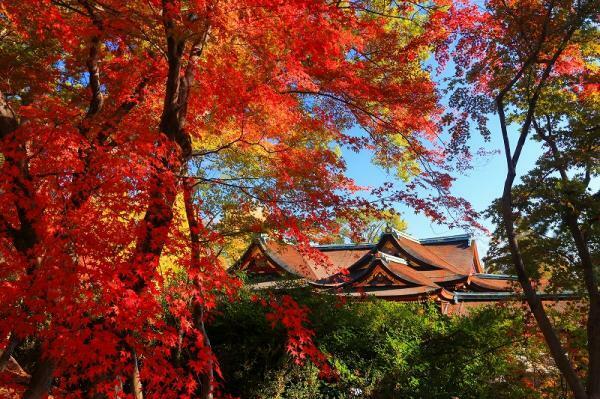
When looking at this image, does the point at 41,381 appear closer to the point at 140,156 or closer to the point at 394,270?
the point at 140,156

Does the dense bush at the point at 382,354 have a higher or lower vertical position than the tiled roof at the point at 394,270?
lower

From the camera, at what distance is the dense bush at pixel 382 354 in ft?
26.1

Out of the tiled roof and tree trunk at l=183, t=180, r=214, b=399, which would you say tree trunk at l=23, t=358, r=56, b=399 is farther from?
the tiled roof

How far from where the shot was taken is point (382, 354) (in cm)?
850

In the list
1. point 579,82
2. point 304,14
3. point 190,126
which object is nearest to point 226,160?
point 190,126

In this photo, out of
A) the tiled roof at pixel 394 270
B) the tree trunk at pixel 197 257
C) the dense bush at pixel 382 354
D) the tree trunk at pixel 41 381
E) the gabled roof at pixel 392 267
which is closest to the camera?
the tree trunk at pixel 41 381

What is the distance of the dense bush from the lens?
26.1 ft

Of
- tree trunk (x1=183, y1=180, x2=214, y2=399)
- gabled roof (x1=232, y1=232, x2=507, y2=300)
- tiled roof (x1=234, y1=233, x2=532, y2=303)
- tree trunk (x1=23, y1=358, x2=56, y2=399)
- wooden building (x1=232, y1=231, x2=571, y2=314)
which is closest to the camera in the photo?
tree trunk (x1=23, y1=358, x2=56, y2=399)

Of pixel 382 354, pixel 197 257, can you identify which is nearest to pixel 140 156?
pixel 197 257

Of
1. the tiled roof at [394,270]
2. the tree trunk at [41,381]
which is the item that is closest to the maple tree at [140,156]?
the tree trunk at [41,381]

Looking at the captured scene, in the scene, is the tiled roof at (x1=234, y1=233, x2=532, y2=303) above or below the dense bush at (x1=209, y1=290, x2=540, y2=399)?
above

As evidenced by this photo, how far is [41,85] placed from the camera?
7.73m

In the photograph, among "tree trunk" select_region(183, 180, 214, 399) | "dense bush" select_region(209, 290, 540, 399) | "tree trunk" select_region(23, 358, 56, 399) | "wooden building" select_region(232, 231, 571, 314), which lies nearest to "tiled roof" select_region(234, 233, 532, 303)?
"wooden building" select_region(232, 231, 571, 314)

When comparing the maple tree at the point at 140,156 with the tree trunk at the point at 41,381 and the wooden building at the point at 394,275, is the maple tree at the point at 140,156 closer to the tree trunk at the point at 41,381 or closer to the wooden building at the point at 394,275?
the tree trunk at the point at 41,381
